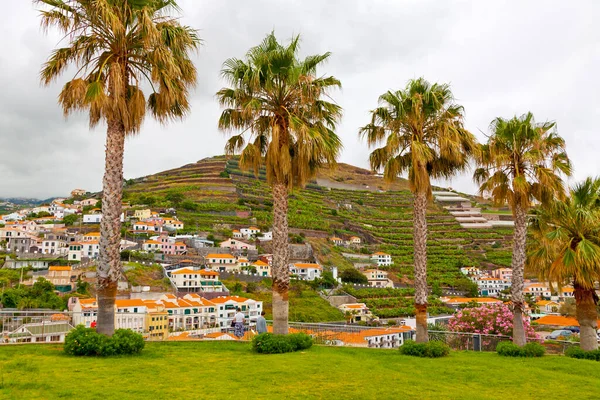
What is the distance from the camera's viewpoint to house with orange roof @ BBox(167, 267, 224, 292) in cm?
5728

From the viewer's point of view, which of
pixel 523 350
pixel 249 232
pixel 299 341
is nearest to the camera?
pixel 299 341

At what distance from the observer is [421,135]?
12.0m

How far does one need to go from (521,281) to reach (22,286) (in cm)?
5298

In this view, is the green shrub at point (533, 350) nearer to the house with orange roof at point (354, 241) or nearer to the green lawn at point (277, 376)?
the green lawn at point (277, 376)

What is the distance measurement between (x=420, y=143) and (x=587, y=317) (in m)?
6.39

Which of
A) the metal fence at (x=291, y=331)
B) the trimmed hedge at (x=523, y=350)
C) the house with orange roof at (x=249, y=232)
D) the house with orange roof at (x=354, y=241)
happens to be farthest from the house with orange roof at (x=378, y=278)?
the trimmed hedge at (x=523, y=350)

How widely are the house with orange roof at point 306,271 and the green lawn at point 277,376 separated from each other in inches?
2337

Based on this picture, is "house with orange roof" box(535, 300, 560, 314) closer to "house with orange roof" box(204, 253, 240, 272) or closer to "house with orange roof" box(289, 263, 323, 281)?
"house with orange roof" box(289, 263, 323, 281)

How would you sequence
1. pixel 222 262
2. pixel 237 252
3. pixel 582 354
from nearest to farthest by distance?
pixel 582 354
pixel 222 262
pixel 237 252

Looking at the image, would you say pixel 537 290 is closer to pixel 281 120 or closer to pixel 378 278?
pixel 378 278

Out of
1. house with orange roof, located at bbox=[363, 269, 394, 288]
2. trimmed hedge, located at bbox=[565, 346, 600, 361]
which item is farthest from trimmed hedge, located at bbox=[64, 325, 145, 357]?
house with orange roof, located at bbox=[363, 269, 394, 288]

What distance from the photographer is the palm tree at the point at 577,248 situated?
11.4m

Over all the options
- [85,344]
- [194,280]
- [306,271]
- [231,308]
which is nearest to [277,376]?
[85,344]

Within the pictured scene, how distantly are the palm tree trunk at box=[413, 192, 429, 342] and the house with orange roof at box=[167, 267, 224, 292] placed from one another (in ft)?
160
